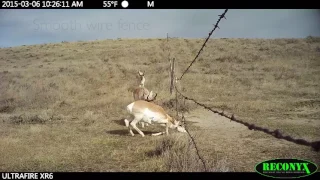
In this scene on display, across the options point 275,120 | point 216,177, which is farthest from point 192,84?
point 216,177

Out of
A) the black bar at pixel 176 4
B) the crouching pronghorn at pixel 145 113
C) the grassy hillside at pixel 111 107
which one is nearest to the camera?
the black bar at pixel 176 4

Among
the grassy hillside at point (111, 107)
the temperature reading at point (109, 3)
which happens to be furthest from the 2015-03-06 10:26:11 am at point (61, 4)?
the grassy hillside at point (111, 107)

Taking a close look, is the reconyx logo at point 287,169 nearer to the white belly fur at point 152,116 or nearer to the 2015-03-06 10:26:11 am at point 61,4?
the white belly fur at point 152,116

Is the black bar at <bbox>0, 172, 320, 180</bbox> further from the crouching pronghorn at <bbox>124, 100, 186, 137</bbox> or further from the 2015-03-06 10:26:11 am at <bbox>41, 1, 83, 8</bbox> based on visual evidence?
the 2015-03-06 10:26:11 am at <bbox>41, 1, 83, 8</bbox>

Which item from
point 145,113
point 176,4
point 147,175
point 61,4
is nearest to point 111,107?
point 145,113

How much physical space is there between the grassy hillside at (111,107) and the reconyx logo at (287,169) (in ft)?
1.15

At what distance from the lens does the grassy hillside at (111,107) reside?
5227 mm

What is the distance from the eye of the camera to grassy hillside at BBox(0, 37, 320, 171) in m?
5.23

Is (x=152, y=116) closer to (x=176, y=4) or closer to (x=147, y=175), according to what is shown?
(x=147, y=175)

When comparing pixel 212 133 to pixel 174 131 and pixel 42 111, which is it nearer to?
pixel 174 131

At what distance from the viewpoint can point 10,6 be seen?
4.58 m

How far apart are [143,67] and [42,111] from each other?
6729mm

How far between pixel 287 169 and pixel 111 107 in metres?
4.70

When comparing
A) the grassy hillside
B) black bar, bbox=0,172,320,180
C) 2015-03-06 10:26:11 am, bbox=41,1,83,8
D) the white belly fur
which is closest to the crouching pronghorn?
the white belly fur
